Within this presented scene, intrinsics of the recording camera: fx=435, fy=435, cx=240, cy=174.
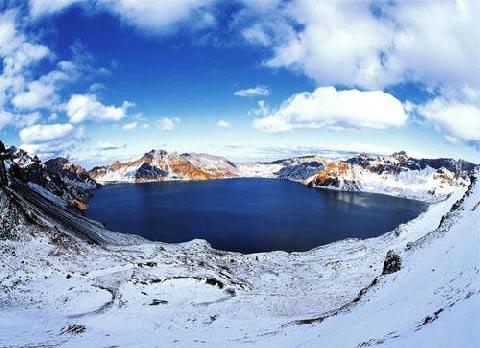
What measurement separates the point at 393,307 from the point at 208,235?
11814 cm

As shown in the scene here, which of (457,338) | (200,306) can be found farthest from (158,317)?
(457,338)

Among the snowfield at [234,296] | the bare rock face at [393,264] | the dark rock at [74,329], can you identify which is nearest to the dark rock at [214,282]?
the snowfield at [234,296]

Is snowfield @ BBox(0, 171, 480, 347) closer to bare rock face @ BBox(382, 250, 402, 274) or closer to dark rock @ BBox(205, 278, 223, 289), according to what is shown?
dark rock @ BBox(205, 278, 223, 289)

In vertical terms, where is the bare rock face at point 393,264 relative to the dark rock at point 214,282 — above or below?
above

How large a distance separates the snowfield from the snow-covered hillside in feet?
0.51

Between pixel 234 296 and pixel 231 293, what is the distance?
1394 mm

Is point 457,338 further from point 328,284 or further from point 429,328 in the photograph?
point 328,284

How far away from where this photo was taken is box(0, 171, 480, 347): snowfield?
3009 cm

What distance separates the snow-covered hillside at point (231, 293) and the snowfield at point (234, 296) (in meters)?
0.16

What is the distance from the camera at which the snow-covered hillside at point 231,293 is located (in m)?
30.5

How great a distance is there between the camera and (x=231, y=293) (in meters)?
64.7

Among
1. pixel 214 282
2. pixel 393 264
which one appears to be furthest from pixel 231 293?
pixel 393 264

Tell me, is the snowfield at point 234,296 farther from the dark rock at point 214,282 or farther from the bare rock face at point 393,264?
the bare rock face at point 393,264

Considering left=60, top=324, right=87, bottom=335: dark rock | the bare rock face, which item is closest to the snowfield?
left=60, top=324, right=87, bottom=335: dark rock
